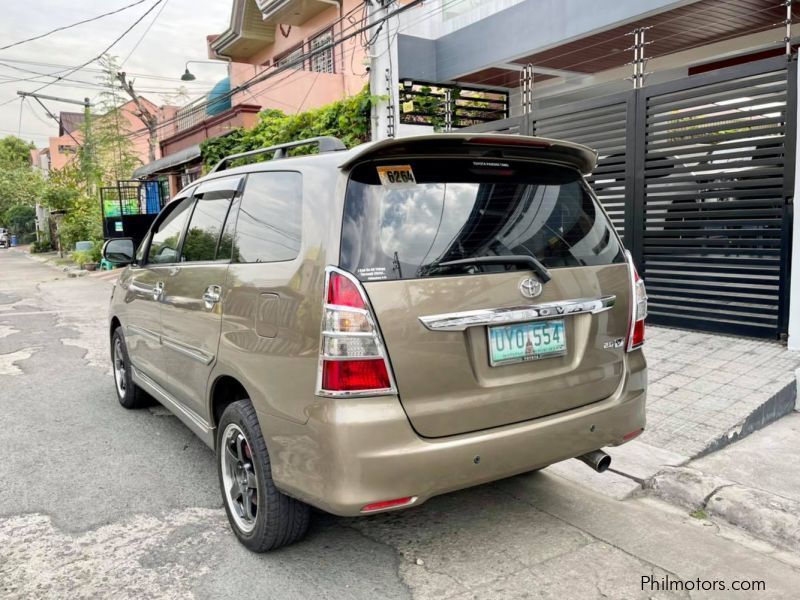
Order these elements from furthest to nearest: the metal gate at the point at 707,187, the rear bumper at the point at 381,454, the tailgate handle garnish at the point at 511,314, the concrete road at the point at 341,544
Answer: the metal gate at the point at 707,187 < the concrete road at the point at 341,544 < the tailgate handle garnish at the point at 511,314 < the rear bumper at the point at 381,454

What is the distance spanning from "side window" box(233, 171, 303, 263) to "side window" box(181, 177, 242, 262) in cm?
17

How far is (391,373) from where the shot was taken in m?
2.41

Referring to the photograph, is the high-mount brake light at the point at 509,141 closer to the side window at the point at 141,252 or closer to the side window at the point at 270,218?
the side window at the point at 270,218

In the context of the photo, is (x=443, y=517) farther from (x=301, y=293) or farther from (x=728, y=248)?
(x=728, y=248)

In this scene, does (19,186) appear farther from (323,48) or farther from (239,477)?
(239,477)

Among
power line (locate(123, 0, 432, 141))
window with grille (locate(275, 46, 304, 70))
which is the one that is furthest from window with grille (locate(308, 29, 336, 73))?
power line (locate(123, 0, 432, 141))

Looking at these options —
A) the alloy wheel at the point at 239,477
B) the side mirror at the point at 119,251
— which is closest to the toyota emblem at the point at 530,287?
the alloy wheel at the point at 239,477

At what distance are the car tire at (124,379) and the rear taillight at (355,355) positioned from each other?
3.32 m

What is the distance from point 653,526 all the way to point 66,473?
11.4 feet

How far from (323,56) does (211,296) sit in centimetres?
1587

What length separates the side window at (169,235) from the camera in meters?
4.13

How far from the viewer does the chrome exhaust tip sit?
9.86ft

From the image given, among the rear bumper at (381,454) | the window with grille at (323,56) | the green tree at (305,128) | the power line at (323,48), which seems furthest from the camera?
the window with grille at (323,56)

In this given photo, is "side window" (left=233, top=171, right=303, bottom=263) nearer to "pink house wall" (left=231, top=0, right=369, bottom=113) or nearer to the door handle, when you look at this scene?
the door handle
